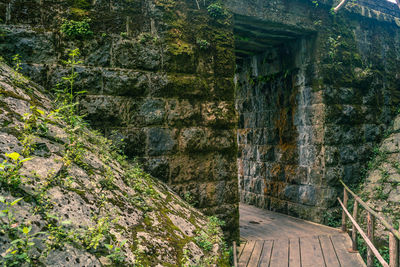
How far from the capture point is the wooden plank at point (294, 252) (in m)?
3.62

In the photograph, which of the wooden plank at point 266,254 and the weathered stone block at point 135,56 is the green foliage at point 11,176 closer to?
the weathered stone block at point 135,56

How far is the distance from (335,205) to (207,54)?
3.78 m

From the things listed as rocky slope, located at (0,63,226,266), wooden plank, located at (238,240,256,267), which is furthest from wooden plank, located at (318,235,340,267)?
rocky slope, located at (0,63,226,266)

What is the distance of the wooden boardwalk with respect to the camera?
3654 mm

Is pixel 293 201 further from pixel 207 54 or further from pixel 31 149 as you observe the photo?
pixel 31 149

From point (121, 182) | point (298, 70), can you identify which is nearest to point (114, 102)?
point (121, 182)

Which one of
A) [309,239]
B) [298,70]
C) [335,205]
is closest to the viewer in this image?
[309,239]

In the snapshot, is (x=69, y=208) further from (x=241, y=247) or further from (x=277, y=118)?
(x=277, y=118)

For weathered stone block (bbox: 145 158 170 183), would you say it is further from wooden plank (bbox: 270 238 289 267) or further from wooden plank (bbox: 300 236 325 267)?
wooden plank (bbox: 300 236 325 267)

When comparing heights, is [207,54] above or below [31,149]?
above

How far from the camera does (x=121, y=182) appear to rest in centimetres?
224

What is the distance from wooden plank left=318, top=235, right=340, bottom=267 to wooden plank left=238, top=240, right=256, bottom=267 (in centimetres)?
100

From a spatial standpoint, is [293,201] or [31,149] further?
[293,201]

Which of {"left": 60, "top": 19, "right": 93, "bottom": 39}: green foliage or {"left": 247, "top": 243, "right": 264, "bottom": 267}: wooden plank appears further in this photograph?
{"left": 247, "top": 243, "right": 264, "bottom": 267}: wooden plank
